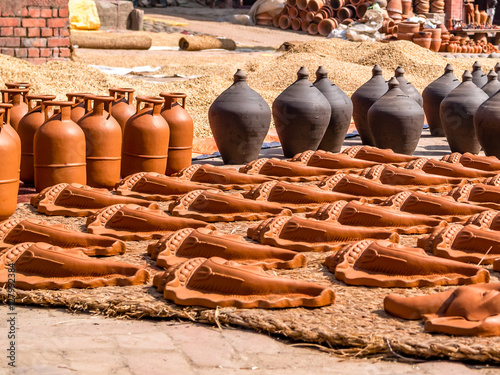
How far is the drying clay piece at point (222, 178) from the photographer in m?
5.81

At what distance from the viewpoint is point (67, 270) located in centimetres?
366

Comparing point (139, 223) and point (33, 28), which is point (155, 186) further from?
point (33, 28)

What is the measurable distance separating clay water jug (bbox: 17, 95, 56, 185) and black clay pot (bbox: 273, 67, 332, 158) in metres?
2.19

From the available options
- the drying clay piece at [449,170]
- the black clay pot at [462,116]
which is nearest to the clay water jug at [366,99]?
the black clay pot at [462,116]

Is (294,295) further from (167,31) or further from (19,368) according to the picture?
(167,31)

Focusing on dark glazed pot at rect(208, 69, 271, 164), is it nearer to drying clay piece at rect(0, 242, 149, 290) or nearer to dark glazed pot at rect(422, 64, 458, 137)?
dark glazed pot at rect(422, 64, 458, 137)

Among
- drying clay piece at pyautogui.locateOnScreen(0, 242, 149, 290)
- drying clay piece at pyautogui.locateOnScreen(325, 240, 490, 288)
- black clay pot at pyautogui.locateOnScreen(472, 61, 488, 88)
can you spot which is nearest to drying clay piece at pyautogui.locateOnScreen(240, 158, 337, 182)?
drying clay piece at pyautogui.locateOnScreen(325, 240, 490, 288)

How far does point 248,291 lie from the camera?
134 inches

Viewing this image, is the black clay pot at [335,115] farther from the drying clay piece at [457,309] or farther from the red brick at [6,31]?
the red brick at [6,31]

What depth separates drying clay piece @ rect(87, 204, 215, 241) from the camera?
177 inches

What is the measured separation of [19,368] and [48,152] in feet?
8.93

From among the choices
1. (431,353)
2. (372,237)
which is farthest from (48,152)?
(431,353)

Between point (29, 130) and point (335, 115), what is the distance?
295 cm

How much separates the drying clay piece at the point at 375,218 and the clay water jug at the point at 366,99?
329 centimetres
